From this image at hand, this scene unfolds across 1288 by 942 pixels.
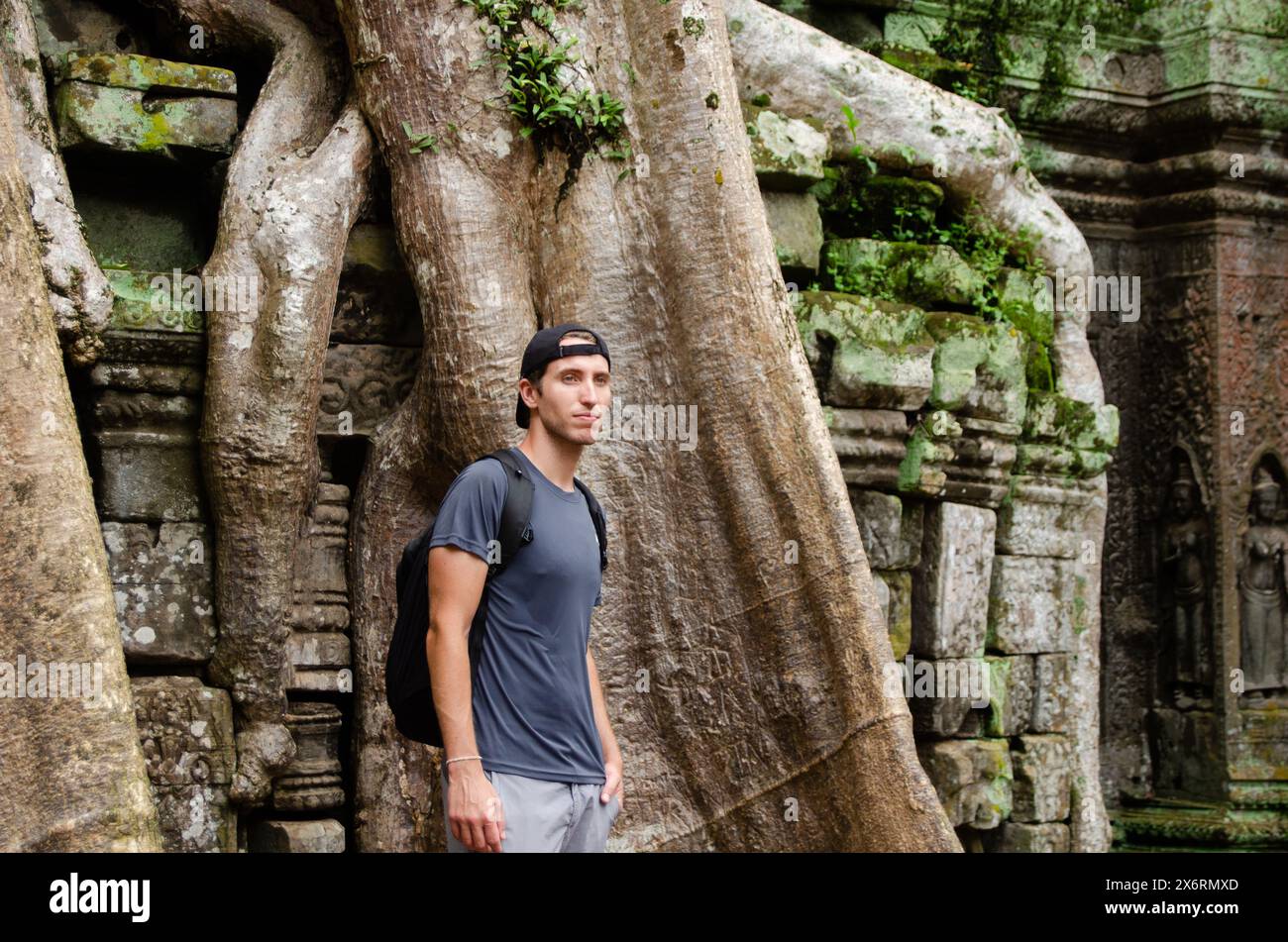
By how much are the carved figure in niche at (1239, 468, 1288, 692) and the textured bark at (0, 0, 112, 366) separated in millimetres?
4934

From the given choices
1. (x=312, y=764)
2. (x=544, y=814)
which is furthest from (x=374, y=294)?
(x=544, y=814)

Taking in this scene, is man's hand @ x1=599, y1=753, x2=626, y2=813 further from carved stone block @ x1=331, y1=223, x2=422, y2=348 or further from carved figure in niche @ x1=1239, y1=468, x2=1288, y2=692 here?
carved figure in niche @ x1=1239, y1=468, x2=1288, y2=692

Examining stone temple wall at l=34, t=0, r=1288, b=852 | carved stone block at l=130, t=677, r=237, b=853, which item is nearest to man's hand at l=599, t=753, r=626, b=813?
stone temple wall at l=34, t=0, r=1288, b=852

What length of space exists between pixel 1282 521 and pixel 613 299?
13.0 feet

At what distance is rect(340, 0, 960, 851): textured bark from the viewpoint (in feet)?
13.7

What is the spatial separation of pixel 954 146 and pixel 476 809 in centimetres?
362

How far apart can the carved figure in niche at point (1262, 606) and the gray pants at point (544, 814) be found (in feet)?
15.2

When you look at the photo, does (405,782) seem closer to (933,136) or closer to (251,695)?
(251,695)

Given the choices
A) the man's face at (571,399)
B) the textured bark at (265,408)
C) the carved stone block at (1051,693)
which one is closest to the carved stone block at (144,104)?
the textured bark at (265,408)

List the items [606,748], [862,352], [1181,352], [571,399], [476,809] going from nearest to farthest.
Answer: [476,809], [571,399], [606,748], [862,352], [1181,352]

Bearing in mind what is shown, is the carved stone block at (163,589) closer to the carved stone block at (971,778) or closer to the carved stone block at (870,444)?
the carved stone block at (870,444)

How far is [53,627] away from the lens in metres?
3.28

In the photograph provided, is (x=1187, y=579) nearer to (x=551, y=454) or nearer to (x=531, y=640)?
(x=551, y=454)

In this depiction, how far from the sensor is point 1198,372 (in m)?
7.02
